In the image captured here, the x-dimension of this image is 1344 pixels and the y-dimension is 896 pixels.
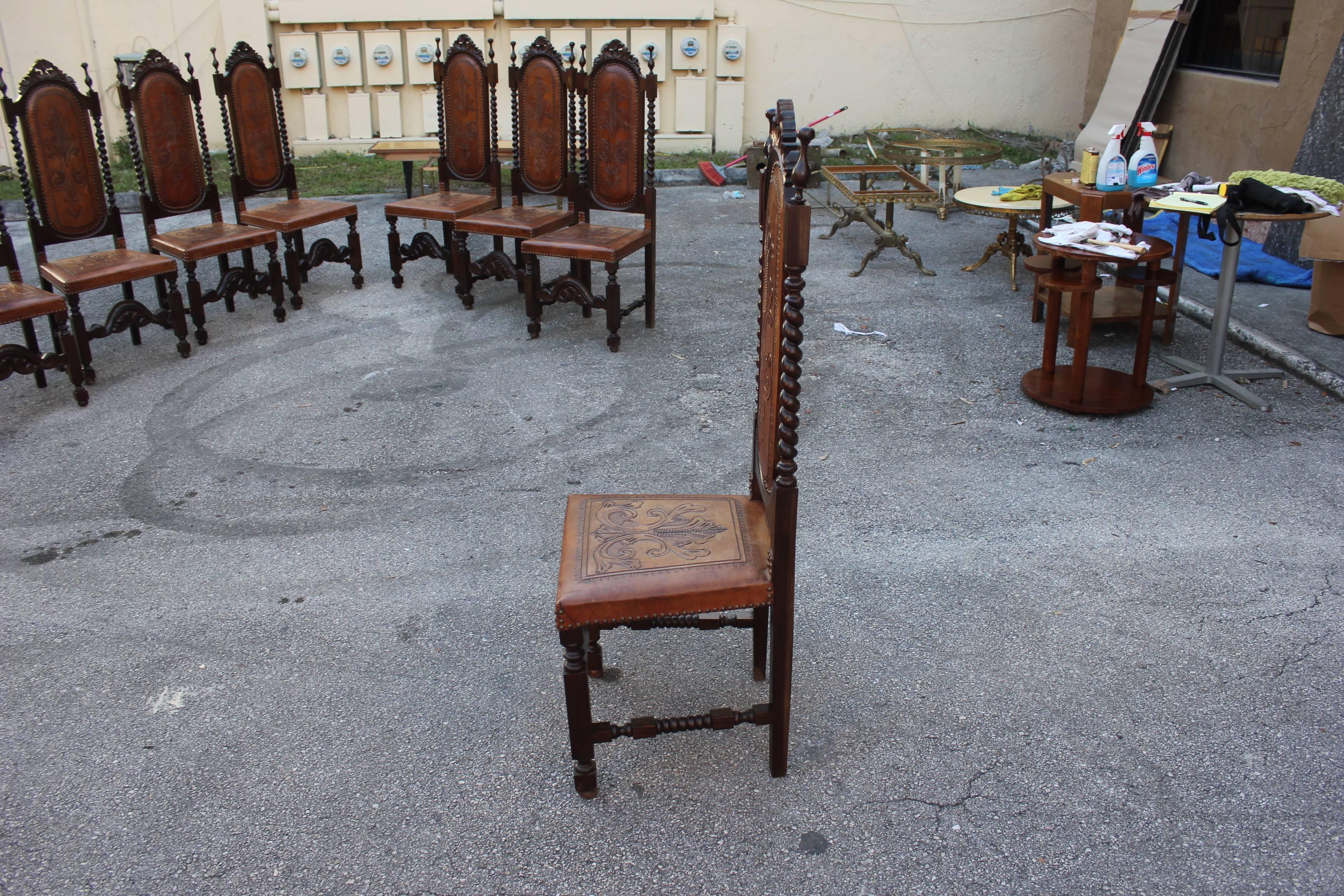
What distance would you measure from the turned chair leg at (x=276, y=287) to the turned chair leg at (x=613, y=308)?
6.86ft

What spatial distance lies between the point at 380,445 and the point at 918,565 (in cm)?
242

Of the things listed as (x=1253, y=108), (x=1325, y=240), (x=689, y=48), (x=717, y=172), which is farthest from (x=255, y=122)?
(x=1253, y=108)

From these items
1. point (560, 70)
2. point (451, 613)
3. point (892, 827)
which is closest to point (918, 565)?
point (892, 827)

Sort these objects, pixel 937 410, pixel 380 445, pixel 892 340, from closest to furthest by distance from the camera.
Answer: pixel 380 445 < pixel 937 410 < pixel 892 340

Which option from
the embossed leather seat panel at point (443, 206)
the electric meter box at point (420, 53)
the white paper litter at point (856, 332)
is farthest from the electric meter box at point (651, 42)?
the white paper litter at point (856, 332)

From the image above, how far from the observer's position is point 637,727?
2395 mm

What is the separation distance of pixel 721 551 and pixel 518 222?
3.94m

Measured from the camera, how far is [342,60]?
1064 cm

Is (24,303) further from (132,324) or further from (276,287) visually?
(276,287)

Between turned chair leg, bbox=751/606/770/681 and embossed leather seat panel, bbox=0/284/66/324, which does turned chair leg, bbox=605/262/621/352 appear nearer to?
embossed leather seat panel, bbox=0/284/66/324

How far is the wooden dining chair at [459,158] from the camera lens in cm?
623

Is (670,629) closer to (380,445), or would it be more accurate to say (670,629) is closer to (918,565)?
(918,565)

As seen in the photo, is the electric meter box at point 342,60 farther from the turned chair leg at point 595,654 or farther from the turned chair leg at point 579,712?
the turned chair leg at point 579,712

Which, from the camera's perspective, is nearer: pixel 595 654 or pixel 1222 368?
pixel 595 654
